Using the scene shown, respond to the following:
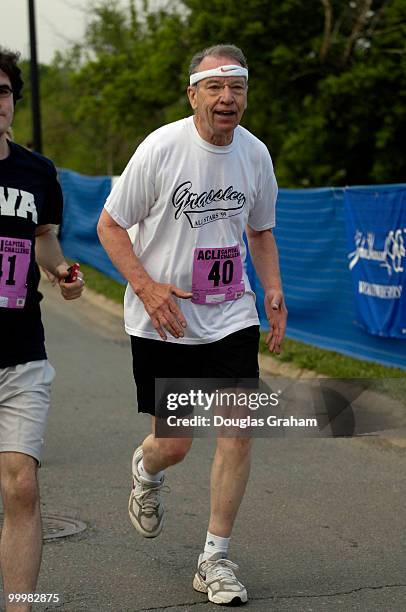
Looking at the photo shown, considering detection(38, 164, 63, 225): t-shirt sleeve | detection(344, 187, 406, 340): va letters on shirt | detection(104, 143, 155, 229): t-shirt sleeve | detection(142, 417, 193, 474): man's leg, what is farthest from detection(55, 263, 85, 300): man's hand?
detection(344, 187, 406, 340): va letters on shirt

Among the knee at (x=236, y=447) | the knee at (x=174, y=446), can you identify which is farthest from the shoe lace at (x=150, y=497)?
the knee at (x=236, y=447)

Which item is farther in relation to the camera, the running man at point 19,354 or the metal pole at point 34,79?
the metal pole at point 34,79

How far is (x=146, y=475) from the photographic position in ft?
17.7

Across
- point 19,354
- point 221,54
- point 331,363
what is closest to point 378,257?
point 331,363

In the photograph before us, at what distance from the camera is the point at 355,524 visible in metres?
6.16

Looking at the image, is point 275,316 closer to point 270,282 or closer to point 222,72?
point 270,282

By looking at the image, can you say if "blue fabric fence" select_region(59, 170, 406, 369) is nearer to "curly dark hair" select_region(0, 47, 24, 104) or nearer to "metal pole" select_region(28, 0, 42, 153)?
"curly dark hair" select_region(0, 47, 24, 104)

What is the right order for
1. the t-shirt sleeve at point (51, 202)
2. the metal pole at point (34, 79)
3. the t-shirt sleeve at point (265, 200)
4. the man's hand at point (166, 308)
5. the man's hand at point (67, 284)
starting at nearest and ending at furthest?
the t-shirt sleeve at point (51, 202)
the man's hand at point (67, 284)
the man's hand at point (166, 308)
the t-shirt sleeve at point (265, 200)
the metal pole at point (34, 79)

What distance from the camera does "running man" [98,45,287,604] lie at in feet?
16.2

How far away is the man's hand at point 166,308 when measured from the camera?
485 centimetres

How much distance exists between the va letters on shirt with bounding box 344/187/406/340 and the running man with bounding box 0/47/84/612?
6.40 meters

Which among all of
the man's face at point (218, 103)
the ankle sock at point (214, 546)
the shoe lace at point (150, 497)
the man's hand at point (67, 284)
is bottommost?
the ankle sock at point (214, 546)

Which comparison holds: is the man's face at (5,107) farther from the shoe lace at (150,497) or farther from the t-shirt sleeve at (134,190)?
the shoe lace at (150,497)

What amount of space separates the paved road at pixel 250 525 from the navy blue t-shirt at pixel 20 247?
43.4 inches
